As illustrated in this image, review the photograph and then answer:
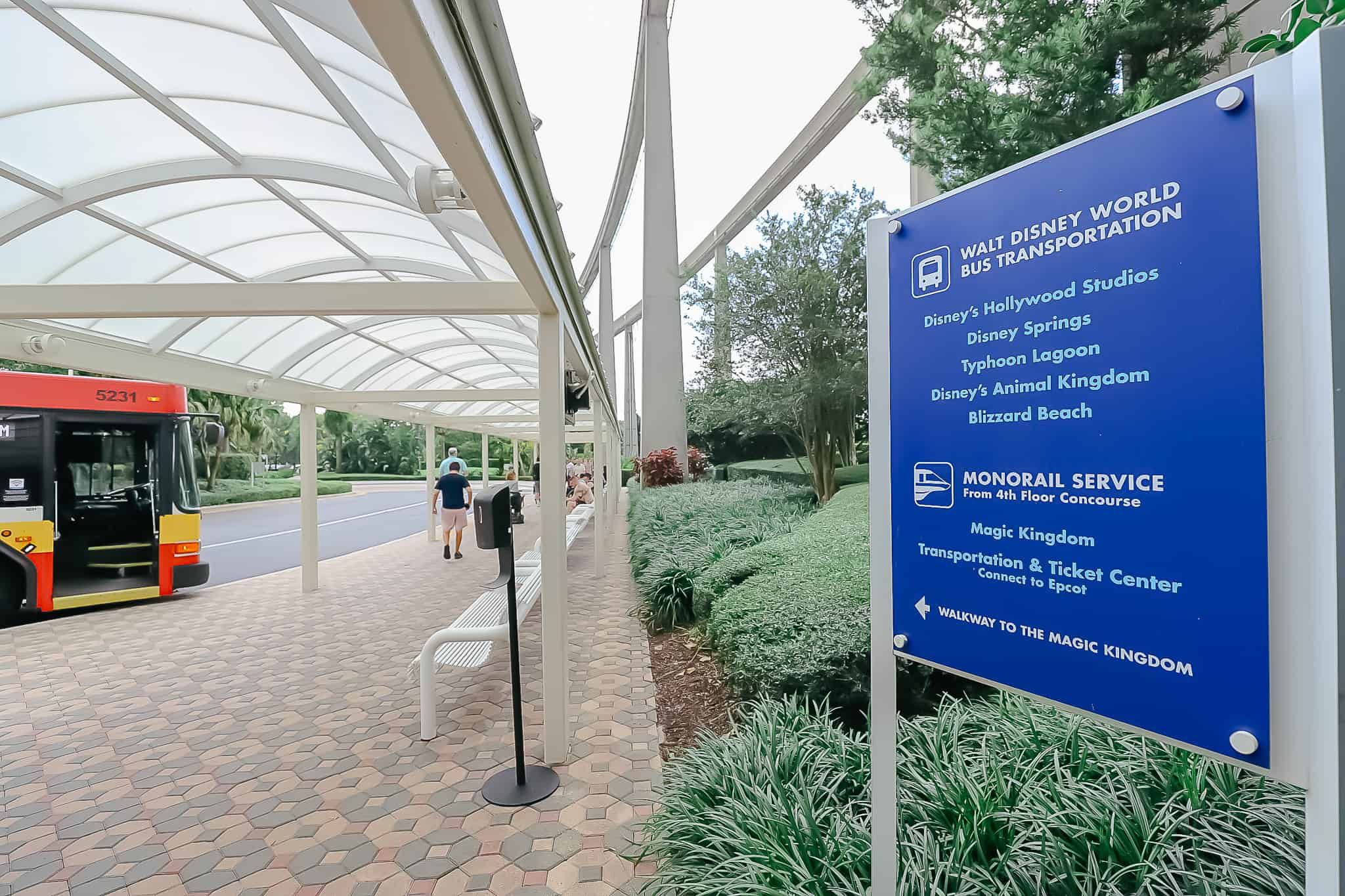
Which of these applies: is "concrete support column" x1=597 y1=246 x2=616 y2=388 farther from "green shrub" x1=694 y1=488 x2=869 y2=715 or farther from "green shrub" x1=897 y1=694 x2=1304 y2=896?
"green shrub" x1=897 y1=694 x2=1304 y2=896

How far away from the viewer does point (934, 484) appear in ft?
5.21

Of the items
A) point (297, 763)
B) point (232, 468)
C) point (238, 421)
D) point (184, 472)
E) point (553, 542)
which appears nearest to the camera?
point (297, 763)

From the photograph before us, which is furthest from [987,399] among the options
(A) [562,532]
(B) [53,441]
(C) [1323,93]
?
(B) [53,441]

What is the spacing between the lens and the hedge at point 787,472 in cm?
1255

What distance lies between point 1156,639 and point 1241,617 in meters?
0.14

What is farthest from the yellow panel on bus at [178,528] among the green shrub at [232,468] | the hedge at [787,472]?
the green shrub at [232,468]

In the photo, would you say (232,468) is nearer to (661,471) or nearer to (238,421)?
(238,421)

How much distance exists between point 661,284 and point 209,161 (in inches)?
627

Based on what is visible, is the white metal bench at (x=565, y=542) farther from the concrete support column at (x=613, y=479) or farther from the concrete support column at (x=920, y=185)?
the concrete support column at (x=920, y=185)

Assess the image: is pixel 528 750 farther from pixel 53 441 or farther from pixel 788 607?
pixel 53 441

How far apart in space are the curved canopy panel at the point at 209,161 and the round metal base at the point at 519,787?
2757mm

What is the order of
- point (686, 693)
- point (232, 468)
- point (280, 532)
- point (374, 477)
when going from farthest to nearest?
point (374, 477) → point (232, 468) → point (280, 532) → point (686, 693)

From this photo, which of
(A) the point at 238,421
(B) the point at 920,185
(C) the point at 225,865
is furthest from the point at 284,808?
(A) the point at 238,421

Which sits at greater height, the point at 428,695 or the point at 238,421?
the point at 238,421
